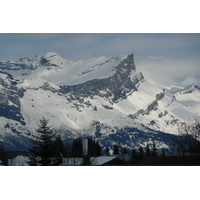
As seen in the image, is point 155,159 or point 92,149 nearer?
point 155,159

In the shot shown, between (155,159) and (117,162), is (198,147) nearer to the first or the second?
(155,159)

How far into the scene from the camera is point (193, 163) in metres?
56.9

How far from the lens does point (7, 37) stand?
648 ft

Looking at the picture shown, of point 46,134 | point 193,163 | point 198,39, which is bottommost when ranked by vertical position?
point 193,163

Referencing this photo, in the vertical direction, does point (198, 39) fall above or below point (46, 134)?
above

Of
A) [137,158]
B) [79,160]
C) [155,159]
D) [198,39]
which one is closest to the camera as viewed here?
[155,159]

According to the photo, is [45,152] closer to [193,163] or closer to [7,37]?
[193,163]

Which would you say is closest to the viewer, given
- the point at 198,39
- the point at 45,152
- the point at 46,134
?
the point at 45,152

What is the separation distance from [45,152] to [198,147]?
19.1 m

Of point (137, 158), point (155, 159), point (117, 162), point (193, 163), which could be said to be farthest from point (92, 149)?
point (193, 163)

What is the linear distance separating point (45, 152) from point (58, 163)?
2302mm

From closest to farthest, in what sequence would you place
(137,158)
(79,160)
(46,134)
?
(46,134) → (79,160) → (137,158)

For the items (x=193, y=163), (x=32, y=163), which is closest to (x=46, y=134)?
(x=32, y=163)

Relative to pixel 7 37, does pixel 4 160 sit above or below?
below
